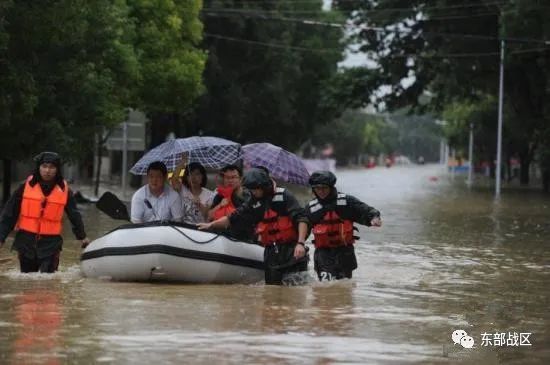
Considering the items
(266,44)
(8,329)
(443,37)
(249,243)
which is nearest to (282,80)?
(266,44)

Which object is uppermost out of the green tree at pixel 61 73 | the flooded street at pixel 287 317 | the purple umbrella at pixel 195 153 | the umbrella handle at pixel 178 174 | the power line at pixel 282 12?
the power line at pixel 282 12

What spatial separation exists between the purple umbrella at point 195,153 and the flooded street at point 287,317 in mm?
1743

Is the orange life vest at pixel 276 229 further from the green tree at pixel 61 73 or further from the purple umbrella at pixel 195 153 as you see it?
the green tree at pixel 61 73

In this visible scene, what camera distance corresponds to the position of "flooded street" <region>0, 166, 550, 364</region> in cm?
845

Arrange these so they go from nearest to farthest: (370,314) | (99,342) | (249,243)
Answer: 1. (99,342)
2. (370,314)
3. (249,243)

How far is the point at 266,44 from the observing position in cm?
5425

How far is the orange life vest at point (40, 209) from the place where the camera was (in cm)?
1171

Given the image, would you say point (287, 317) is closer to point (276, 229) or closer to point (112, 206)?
point (276, 229)

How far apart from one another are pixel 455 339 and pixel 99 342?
9.60 ft

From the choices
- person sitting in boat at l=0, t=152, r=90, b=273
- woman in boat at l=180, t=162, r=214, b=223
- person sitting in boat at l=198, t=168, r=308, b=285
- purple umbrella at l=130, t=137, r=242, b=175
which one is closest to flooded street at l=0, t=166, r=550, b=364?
person sitting in boat at l=198, t=168, r=308, b=285

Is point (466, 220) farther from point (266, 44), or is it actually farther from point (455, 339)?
point (266, 44)

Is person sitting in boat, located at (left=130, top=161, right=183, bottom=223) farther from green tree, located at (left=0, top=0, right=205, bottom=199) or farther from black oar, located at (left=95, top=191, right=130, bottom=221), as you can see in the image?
green tree, located at (left=0, top=0, right=205, bottom=199)

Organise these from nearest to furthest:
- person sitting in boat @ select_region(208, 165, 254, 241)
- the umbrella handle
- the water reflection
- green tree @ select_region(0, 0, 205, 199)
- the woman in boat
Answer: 1. the water reflection
2. person sitting in boat @ select_region(208, 165, 254, 241)
3. the woman in boat
4. the umbrella handle
5. green tree @ select_region(0, 0, 205, 199)

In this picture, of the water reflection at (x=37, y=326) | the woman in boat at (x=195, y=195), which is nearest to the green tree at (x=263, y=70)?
the woman in boat at (x=195, y=195)
